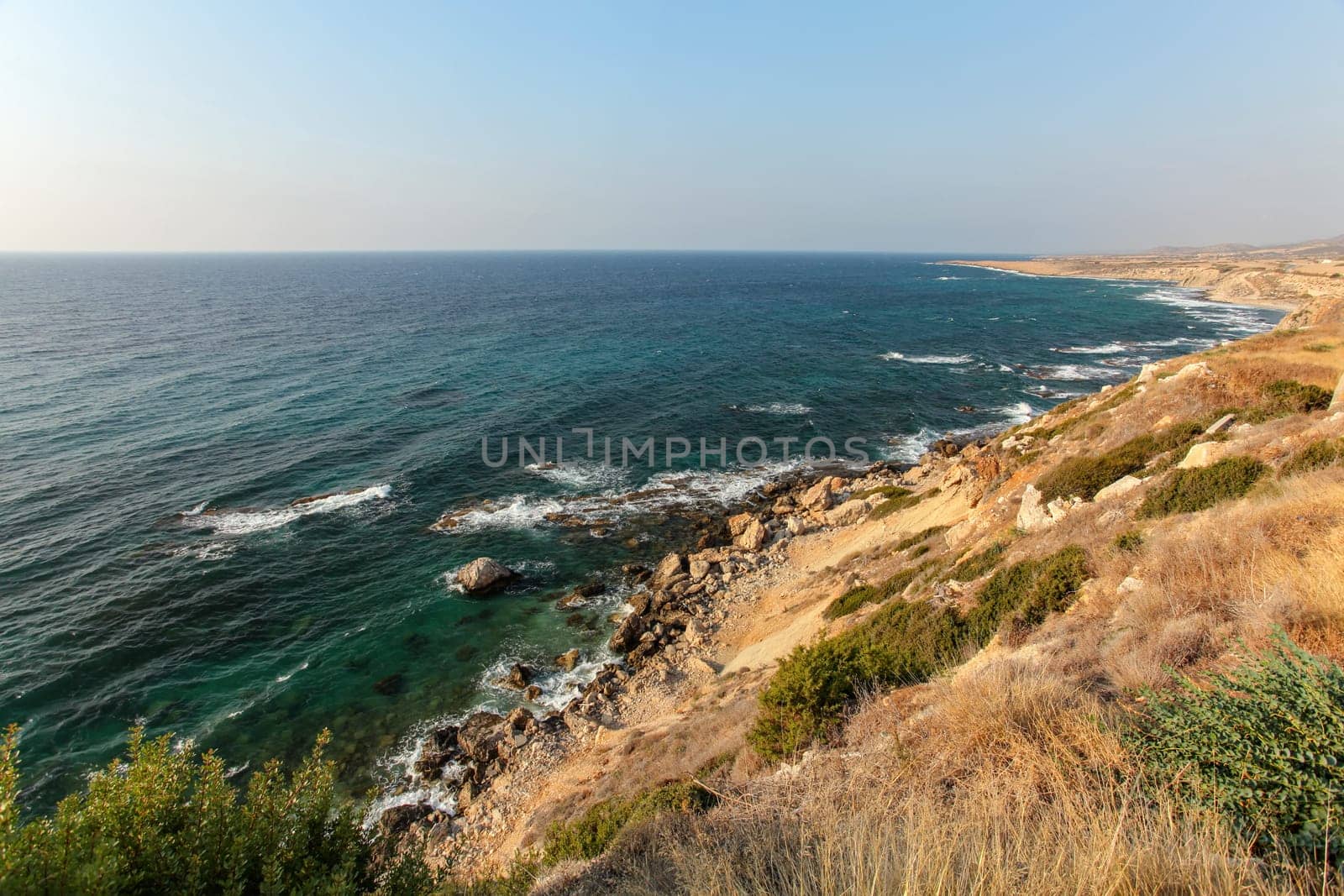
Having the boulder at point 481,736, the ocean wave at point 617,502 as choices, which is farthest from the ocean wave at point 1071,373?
the boulder at point 481,736

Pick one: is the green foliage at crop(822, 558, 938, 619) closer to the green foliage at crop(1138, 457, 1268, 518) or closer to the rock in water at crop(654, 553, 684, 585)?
the green foliage at crop(1138, 457, 1268, 518)

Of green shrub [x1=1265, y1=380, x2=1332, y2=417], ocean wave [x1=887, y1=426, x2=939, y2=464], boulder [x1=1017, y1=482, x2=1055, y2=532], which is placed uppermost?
green shrub [x1=1265, y1=380, x2=1332, y2=417]

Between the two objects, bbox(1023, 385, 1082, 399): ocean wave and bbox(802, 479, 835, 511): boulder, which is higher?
bbox(1023, 385, 1082, 399): ocean wave

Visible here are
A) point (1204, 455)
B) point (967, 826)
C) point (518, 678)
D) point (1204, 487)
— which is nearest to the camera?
point (967, 826)

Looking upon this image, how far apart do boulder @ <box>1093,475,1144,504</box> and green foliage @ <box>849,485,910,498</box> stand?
15.3 meters

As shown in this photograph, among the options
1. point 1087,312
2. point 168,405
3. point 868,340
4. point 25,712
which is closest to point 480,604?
point 25,712

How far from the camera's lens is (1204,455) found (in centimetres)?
1471

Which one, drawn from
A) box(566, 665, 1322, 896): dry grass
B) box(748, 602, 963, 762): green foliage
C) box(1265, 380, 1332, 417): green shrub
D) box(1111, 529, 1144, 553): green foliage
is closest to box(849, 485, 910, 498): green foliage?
box(1265, 380, 1332, 417): green shrub

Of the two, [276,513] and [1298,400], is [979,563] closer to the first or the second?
[1298,400]

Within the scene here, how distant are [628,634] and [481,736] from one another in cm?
665

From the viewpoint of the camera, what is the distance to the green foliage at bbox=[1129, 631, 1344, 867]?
4.52 m

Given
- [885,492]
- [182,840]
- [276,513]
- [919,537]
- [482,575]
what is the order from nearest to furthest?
[182,840] → [919,537] → [482,575] → [276,513] → [885,492]

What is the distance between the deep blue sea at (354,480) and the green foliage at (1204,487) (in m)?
19.0

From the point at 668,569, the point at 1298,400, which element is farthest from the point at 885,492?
the point at 1298,400
